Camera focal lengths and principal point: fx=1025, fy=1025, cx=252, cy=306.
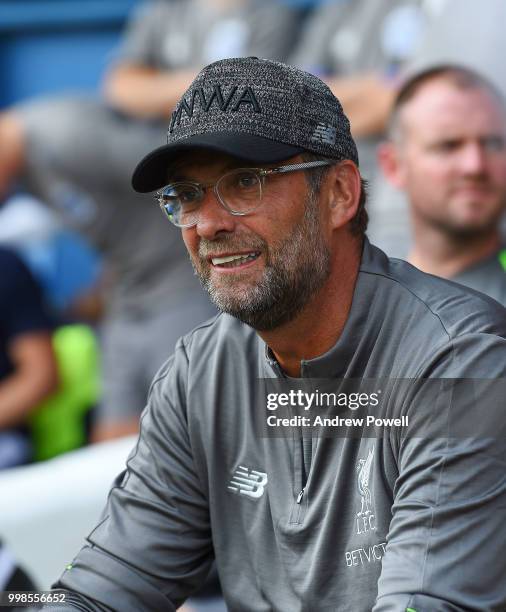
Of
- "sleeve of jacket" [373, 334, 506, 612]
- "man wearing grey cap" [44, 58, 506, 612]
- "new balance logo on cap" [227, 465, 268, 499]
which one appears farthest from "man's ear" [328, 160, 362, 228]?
"new balance logo on cap" [227, 465, 268, 499]

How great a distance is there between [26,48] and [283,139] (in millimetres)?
4766

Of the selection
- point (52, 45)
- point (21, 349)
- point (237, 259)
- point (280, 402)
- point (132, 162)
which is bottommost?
point (280, 402)

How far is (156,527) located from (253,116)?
2.54 ft

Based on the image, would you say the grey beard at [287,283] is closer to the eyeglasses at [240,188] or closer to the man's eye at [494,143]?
the eyeglasses at [240,188]

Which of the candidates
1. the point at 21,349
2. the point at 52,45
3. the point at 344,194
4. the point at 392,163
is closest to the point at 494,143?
the point at 392,163

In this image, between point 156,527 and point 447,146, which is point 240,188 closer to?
point 156,527

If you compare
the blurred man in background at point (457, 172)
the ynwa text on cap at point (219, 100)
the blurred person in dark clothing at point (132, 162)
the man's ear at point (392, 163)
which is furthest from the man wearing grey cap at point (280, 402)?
the blurred person in dark clothing at point (132, 162)

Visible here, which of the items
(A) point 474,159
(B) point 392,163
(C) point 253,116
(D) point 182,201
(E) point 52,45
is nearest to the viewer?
(C) point 253,116

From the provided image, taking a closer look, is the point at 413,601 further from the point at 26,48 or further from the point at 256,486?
the point at 26,48

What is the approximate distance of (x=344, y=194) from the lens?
1.83 meters

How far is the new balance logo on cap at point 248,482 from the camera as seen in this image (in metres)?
1.82

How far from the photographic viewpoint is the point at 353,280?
1821 millimetres

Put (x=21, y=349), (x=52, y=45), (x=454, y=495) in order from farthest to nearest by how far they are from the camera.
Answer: (x=52, y=45)
(x=21, y=349)
(x=454, y=495)

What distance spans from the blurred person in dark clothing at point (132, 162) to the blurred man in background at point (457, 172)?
1363mm
